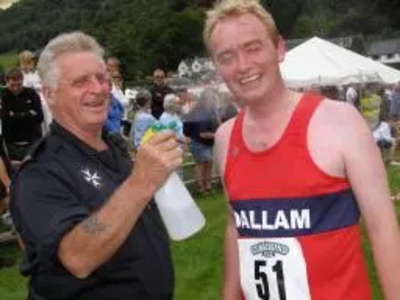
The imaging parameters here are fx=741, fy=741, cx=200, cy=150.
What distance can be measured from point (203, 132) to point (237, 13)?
9865 mm

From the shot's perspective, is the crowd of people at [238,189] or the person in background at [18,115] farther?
the person in background at [18,115]

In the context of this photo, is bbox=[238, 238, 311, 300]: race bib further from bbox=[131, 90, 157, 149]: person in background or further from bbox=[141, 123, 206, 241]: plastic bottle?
bbox=[131, 90, 157, 149]: person in background

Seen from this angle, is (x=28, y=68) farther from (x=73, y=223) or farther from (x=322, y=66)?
(x=322, y=66)

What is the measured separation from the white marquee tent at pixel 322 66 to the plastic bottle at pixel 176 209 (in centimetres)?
1787

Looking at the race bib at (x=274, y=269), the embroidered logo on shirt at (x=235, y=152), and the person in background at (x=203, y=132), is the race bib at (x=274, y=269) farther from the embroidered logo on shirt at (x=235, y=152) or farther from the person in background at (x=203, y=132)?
the person in background at (x=203, y=132)

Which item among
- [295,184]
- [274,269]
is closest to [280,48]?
[295,184]

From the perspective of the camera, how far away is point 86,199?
8.72 ft

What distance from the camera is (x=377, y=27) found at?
11325 centimetres

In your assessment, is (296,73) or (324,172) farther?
(296,73)

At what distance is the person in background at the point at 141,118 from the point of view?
1066 cm

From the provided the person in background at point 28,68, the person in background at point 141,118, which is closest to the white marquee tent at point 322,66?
the person in background at point 141,118

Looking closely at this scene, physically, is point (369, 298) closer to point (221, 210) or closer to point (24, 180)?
point (24, 180)

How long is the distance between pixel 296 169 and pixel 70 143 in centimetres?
87

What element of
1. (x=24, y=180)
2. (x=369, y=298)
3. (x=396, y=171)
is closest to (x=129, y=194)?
(x=24, y=180)
